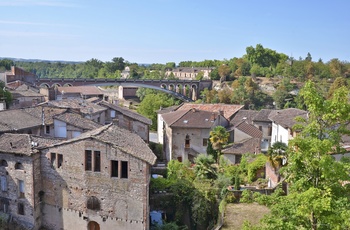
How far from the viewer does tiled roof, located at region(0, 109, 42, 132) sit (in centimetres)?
3230

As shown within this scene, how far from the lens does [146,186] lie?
25562 mm

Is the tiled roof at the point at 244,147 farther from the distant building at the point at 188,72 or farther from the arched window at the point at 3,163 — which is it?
the distant building at the point at 188,72

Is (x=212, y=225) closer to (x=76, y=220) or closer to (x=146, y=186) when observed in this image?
(x=146, y=186)

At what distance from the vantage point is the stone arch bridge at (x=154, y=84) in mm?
97625

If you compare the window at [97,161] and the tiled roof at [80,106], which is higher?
the tiled roof at [80,106]

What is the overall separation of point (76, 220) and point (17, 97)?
36.2 m

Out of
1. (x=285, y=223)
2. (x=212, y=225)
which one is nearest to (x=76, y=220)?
(x=212, y=225)

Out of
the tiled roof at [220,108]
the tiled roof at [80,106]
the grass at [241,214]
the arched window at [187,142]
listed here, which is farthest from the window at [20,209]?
the tiled roof at [220,108]

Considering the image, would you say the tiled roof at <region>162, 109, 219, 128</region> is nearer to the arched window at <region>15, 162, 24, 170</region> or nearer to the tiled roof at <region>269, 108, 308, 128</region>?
the tiled roof at <region>269, 108, 308, 128</region>

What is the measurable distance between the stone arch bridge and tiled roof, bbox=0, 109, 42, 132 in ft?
189

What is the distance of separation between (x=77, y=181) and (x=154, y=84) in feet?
283

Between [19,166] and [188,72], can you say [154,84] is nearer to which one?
[188,72]

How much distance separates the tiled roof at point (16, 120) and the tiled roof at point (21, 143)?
320 centimetres

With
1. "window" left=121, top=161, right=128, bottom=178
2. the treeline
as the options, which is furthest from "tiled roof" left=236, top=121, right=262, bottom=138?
the treeline
